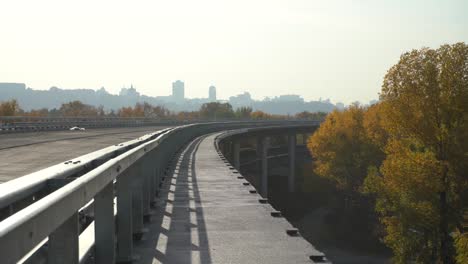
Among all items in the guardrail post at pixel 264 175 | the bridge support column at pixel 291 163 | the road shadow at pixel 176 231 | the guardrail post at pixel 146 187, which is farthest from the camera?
the bridge support column at pixel 291 163

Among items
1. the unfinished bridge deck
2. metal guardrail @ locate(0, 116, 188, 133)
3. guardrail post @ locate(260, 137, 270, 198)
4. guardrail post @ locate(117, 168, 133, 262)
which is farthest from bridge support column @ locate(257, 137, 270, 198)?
guardrail post @ locate(117, 168, 133, 262)

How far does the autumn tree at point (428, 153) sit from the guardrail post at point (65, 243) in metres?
33.2

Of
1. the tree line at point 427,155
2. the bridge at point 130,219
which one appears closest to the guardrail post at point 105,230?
the bridge at point 130,219

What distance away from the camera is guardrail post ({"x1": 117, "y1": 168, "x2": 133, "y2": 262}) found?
18.7 ft

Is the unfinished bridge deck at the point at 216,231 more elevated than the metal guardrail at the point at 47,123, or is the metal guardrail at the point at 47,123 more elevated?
the metal guardrail at the point at 47,123

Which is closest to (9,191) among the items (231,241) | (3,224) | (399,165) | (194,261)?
(3,224)

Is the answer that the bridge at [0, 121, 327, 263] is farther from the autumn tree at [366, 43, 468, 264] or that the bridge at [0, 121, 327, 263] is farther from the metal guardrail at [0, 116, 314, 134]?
the metal guardrail at [0, 116, 314, 134]

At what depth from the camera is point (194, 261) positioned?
6211 mm

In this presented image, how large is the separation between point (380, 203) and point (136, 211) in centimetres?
3622

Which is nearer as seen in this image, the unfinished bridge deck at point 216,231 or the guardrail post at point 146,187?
the unfinished bridge deck at point 216,231

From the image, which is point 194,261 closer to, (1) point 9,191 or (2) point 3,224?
(1) point 9,191

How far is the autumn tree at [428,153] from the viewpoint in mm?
34719

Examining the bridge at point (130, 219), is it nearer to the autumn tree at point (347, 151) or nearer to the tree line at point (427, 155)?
the tree line at point (427, 155)

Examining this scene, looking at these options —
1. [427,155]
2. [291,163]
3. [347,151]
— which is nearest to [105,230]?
[427,155]
